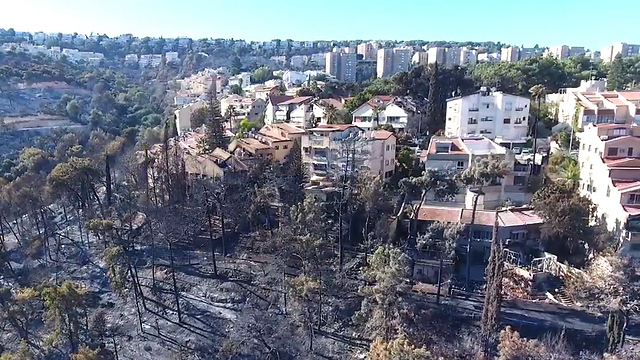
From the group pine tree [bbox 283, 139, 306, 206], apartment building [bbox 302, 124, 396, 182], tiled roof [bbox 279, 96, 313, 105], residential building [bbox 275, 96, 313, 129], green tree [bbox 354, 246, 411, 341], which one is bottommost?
green tree [bbox 354, 246, 411, 341]

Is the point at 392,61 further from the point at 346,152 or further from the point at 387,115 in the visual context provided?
the point at 346,152

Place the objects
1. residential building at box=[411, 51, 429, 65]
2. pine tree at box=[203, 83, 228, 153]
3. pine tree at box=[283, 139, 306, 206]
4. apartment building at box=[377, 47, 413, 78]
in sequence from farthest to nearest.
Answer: apartment building at box=[377, 47, 413, 78] → residential building at box=[411, 51, 429, 65] → pine tree at box=[203, 83, 228, 153] → pine tree at box=[283, 139, 306, 206]

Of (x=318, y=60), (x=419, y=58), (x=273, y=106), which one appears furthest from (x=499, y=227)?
(x=318, y=60)

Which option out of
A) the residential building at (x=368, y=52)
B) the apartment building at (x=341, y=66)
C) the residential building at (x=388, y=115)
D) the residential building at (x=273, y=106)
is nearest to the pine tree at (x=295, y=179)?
the residential building at (x=388, y=115)

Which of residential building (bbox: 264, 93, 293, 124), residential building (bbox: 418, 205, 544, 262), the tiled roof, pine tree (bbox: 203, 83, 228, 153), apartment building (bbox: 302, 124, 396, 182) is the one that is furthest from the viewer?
residential building (bbox: 264, 93, 293, 124)

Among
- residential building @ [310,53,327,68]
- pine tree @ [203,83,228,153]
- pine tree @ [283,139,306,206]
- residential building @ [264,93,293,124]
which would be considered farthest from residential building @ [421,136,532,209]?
residential building @ [310,53,327,68]

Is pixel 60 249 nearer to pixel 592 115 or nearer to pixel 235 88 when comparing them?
pixel 592 115

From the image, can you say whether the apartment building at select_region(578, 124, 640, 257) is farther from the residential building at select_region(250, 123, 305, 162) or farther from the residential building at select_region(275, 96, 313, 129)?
the residential building at select_region(275, 96, 313, 129)
